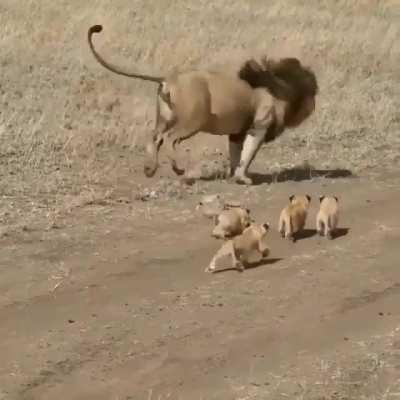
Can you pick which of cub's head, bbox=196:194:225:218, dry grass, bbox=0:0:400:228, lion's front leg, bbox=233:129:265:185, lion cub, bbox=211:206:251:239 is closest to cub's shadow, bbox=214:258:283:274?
lion cub, bbox=211:206:251:239

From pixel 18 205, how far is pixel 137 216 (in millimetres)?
1045

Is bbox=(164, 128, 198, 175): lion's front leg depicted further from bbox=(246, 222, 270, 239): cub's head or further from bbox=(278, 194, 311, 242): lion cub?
bbox=(246, 222, 270, 239): cub's head

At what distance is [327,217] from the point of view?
9250mm

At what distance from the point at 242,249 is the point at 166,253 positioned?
0.72m

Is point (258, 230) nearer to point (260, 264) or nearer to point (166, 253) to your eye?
point (260, 264)

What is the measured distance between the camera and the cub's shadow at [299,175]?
1166 cm

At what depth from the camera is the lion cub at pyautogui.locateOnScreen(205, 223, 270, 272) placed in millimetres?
8297

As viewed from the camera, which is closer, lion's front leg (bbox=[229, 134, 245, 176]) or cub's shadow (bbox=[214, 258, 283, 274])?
cub's shadow (bbox=[214, 258, 283, 274])

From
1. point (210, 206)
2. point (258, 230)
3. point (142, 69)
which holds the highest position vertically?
point (142, 69)

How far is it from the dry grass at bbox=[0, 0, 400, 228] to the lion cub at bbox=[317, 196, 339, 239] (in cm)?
246

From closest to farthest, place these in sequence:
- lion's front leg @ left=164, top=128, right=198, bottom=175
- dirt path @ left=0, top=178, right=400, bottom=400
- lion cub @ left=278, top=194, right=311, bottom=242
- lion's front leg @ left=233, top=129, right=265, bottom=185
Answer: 1. dirt path @ left=0, top=178, right=400, bottom=400
2. lion cub @ left=278, top=194, right=311, bottom=242
3. lion's front leg @ left=164, top=128, right=198, bottom=175
4. lion's front leg @ left=233, top=129, right=265, bottom=185

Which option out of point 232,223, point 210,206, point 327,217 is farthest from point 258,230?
point 210,206

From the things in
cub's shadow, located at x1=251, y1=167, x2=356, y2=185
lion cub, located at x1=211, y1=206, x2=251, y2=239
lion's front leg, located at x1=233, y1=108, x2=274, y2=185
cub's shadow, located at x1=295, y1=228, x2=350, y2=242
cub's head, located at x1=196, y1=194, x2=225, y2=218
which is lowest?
cub's shadow, located at x1=295, y1=228, x2=350, y2=242

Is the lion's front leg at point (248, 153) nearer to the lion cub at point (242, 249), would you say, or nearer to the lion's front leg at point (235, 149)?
the lion's front leg at point (235, 149)
